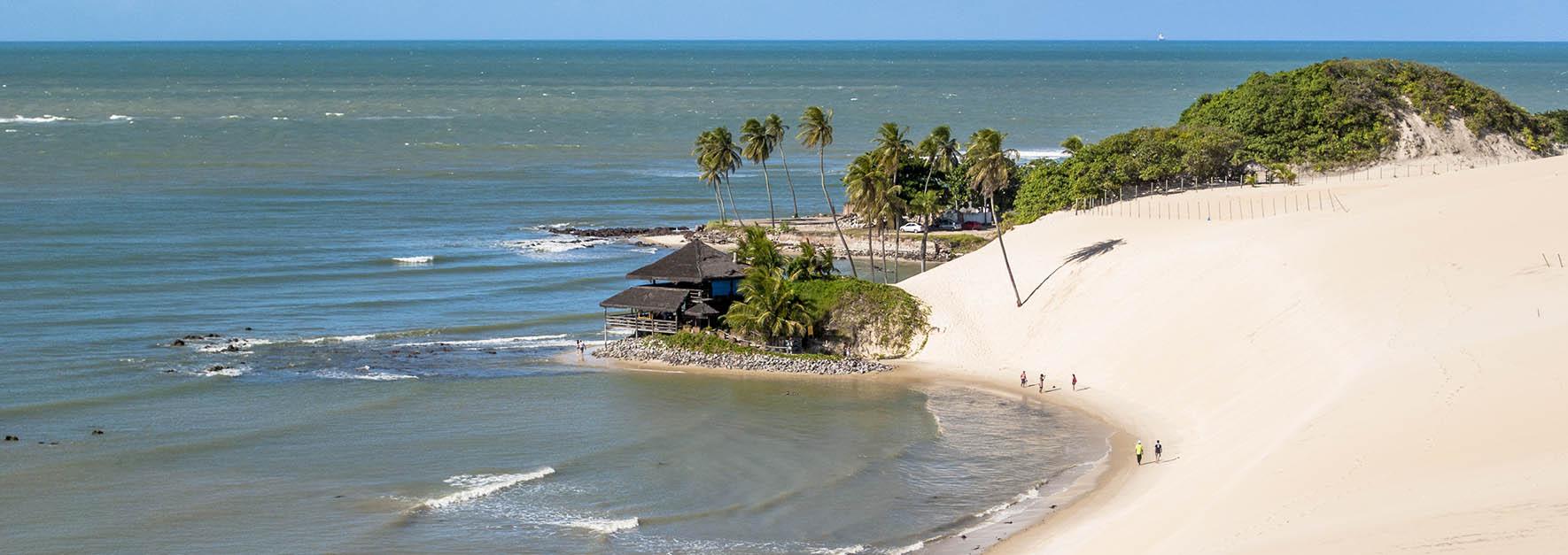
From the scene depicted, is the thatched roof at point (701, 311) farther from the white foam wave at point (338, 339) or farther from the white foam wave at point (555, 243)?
the white foam wave at point (555, 243)

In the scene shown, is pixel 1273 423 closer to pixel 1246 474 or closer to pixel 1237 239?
pixel 1246 474

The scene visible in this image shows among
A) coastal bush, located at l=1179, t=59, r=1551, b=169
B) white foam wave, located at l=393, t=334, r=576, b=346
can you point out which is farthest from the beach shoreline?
coastal bush, located at l=1179, t=59, r=1551, b=169

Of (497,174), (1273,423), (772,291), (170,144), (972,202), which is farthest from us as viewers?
(170,144)

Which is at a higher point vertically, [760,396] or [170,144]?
[170,144]

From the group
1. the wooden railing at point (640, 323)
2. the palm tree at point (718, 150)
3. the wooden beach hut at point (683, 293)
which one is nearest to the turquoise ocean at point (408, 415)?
the wooden railing at point (640, 323)

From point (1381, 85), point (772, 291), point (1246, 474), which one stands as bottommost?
point (1246, 474)

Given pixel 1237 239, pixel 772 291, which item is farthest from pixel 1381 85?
pixel 772 291
